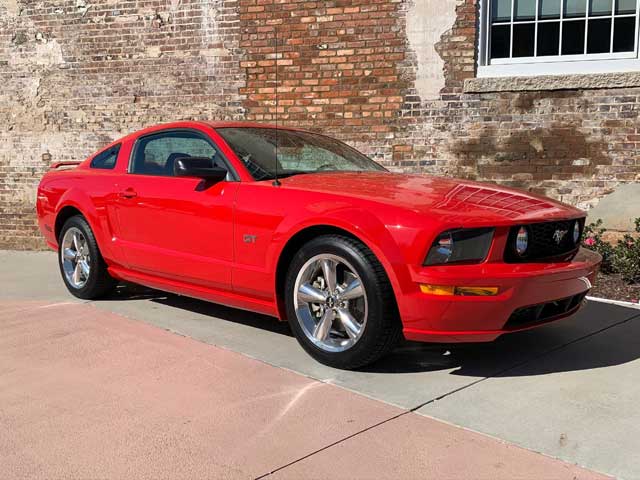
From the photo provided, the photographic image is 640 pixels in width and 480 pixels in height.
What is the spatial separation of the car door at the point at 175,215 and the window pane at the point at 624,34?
16.7 feet

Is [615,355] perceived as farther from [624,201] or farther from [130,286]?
[130,286]

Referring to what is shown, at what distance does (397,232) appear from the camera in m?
3.54

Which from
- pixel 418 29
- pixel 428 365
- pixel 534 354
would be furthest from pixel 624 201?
pixel 428 365

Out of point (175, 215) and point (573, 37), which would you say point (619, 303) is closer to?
point (573, 37)

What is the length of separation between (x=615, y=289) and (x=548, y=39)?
10.4 feet

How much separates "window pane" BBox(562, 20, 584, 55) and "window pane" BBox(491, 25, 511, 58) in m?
0.62

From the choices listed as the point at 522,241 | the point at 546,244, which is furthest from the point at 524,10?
the point at 522,241

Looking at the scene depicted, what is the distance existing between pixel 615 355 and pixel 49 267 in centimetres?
613

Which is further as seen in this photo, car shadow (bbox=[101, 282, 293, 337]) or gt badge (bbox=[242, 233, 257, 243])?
car shadow (bbox=[101, 282, 293, 337])

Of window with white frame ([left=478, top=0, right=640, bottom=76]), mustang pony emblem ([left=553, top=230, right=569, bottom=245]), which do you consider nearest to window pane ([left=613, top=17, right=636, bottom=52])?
window with white frame ([left=478, top=0, right=640, bottom=76])

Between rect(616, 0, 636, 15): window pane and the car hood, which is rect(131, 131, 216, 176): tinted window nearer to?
the car hood

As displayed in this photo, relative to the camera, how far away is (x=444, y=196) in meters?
3.87

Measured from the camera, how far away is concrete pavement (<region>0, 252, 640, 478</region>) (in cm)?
284

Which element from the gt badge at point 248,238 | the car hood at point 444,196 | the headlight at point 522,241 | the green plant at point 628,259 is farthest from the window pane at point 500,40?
the gt badge at point 248,238
